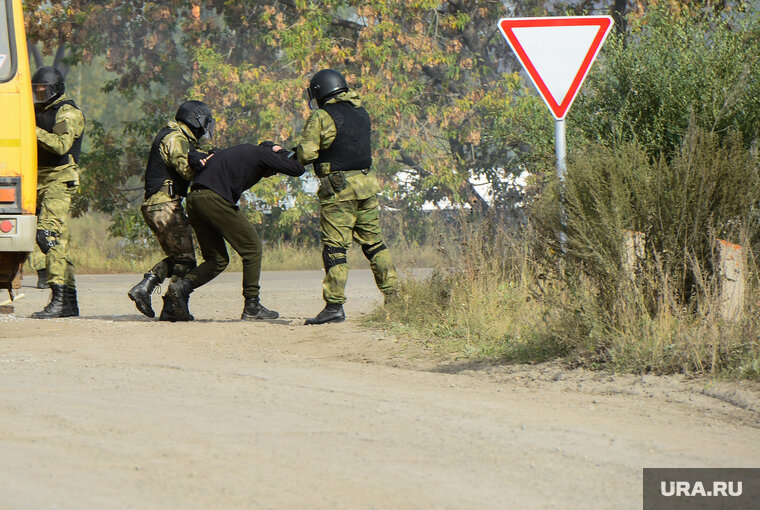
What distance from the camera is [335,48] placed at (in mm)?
20266

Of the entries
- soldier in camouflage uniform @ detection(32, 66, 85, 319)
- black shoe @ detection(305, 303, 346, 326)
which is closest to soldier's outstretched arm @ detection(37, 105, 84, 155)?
soldier in camouflage uniform @ detection(32, 66, 85, 319)

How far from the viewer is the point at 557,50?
8.29m

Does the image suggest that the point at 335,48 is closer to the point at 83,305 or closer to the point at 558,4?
the point at 558,4

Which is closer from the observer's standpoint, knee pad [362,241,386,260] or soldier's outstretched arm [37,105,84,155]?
knee pad [362,241,386,260]

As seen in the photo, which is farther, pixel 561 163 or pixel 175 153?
pixel 175 153

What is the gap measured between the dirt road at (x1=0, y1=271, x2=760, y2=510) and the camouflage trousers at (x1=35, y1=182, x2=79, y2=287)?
6.68ft

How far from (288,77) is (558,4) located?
5.17m

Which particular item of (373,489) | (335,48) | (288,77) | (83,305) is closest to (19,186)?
(83,305)

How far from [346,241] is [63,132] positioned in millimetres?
2919

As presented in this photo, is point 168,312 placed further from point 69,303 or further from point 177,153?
point 177,153

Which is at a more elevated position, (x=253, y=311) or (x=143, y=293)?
(x=143, y=293)

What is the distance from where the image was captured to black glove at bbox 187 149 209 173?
9812 millimetres

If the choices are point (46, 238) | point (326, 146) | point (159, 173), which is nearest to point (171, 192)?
point (159, 173)

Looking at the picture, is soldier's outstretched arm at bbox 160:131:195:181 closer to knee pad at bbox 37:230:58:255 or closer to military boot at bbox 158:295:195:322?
military boot at bbox 158:295:195:322
